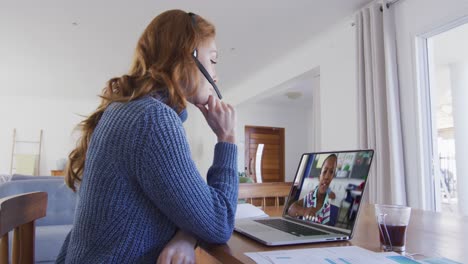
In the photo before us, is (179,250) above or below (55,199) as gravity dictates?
above

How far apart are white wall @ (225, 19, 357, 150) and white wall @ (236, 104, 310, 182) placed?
3.14m

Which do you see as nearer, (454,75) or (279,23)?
(279,23)

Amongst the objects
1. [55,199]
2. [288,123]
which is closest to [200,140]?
[288,123]

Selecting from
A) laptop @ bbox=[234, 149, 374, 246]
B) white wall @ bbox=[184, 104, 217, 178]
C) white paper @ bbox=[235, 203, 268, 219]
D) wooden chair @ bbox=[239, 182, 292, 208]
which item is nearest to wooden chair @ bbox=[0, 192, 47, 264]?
laptop @ bbox=[234, 149, 374, 246]

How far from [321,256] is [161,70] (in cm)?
50

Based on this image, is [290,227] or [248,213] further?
[248,213]

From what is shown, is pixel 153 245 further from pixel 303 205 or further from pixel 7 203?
pixel 303 205

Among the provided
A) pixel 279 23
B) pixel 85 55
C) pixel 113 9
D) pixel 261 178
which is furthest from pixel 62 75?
pixel 261 178

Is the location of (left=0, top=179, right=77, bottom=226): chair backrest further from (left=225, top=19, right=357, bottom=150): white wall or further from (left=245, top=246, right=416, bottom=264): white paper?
(left=225, top=19, right=357, bottom=150): white wall

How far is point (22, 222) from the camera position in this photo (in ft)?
2.30

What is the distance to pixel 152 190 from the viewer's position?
2.06ft

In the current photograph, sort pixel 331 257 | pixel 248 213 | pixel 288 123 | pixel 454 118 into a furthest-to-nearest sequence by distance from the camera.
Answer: pixel 288 123, pixel 454 118, pixel 248 213, pixel 331 257

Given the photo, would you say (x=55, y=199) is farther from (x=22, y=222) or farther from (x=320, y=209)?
(x=320, y=209)

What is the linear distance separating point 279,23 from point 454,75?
101 inches
